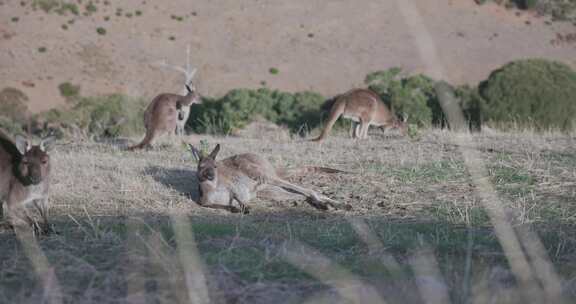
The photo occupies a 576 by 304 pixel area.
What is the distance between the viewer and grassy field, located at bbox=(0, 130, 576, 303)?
388cm

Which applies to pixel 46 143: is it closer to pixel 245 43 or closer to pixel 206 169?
pixel 206 169

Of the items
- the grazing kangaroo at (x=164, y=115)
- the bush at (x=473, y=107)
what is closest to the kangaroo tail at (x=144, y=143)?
the grazing kangaroo at (x=164, y=115)

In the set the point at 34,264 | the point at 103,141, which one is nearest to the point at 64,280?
the point at 34,264

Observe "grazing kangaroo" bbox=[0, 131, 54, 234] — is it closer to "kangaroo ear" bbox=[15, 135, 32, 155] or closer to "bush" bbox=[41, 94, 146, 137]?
"kangaroo ear" bbox=[15, 135, 32, 155]

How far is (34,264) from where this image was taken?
4.25m

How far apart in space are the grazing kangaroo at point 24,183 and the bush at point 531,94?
12868 millimetres

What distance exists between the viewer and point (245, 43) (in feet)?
143

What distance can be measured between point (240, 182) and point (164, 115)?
356 cm

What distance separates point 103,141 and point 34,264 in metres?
7.29

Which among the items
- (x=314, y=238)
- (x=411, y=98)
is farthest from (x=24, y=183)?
(x=411, y=98)

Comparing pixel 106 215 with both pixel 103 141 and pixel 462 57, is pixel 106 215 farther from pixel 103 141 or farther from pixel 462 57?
pixel 462 57

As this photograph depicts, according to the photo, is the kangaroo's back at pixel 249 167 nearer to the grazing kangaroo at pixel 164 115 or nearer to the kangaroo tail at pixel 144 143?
the kangaroo tail at pixel 144 143

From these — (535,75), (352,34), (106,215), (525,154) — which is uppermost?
(352,34)

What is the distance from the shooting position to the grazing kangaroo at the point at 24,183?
5422 millimetres
